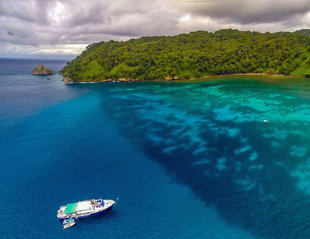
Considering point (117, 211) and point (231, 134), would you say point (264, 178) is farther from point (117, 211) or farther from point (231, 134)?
point (117, 211)

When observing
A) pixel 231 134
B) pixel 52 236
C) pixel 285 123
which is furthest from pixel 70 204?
pixel 285 123

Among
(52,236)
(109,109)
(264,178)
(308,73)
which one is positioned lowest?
(52,236)

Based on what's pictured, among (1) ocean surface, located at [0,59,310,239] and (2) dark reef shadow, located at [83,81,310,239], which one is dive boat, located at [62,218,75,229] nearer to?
(1) ocean surface, located at [0,59,310,239]

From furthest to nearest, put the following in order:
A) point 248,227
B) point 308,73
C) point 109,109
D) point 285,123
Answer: point 308,73 → point 109,109 → point 285,123 → point 248,227

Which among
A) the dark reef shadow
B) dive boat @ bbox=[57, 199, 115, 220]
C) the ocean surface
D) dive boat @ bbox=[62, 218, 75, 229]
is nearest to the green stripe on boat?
dive boat @ bbox=[57, 199, 115, 220]

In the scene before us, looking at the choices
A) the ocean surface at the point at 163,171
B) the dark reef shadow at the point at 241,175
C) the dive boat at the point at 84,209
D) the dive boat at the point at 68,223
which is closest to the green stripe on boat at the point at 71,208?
the dive boat at the point at 84,209

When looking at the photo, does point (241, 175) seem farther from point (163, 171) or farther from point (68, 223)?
point (68, 223)

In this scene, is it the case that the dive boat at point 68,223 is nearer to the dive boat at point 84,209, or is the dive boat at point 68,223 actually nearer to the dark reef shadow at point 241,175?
the dive boat at point 84,209
